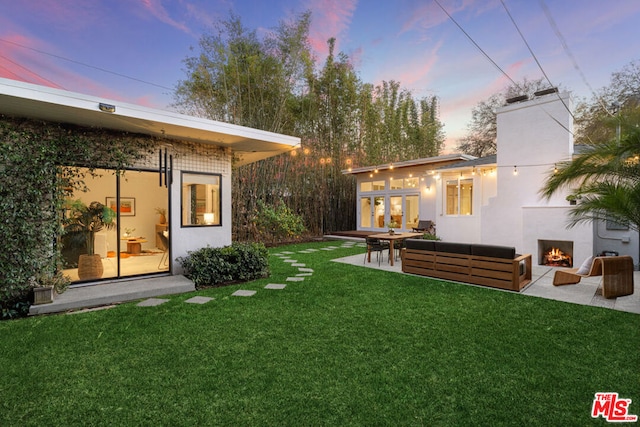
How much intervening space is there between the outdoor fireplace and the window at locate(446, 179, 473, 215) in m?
2.30

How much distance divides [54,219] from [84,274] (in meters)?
1.32

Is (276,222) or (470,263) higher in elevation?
(276,222)

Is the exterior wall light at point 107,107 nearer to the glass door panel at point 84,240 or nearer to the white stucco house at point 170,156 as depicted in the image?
the white stucco house at point 170,156

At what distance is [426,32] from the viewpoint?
721 cm

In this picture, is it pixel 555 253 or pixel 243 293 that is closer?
pixel 243 293

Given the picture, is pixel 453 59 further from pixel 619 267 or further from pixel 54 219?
pixel 54 219

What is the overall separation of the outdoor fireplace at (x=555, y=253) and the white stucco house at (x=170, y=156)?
6.15m

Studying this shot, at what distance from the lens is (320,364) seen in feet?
7.70

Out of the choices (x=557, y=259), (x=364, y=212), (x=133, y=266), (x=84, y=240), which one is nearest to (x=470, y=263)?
Answer: (x=557, y=259)

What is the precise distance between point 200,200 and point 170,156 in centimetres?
94

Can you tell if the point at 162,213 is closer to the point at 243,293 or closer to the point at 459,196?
the point at 243,293

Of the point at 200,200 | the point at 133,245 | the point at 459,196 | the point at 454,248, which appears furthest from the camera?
the point at 459,196

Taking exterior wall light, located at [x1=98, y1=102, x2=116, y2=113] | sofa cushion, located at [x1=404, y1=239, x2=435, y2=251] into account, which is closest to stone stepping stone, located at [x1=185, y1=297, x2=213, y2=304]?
exterior wall light, located at [x1=98, y1=102, x2=116, y2=113]

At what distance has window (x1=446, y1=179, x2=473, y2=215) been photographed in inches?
351
